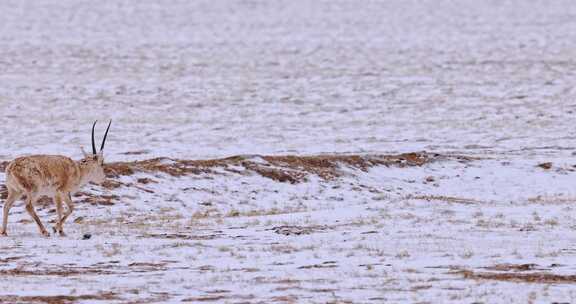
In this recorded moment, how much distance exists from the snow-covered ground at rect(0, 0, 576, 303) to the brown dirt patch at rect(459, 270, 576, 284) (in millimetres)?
Result: 30

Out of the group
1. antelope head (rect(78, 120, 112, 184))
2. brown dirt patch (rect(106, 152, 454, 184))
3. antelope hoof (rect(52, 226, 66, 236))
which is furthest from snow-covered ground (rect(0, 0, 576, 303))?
antelope head (rect(78, 120, 112, 184))

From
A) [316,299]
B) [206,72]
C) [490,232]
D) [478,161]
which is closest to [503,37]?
[206,72]

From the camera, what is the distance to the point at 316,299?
10172 mm

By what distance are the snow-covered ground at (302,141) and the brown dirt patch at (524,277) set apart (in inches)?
1.2

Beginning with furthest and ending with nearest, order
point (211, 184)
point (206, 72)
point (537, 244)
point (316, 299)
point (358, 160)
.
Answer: point (206, 72), point (358, 160), point (211, 184), point (537, 244), point (316, 299)

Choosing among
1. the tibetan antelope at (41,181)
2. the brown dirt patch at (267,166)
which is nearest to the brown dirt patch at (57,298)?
the tibetan antelope at (41,181)

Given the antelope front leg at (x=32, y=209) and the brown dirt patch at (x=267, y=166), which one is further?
the brown dirt patch at (x=267, y=166)

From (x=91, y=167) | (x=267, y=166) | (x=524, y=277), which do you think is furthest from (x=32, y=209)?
(x=267, y=166)

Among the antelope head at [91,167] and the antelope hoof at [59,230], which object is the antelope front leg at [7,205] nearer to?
the antelope hoof at [59,230]

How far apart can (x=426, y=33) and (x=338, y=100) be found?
2270cm

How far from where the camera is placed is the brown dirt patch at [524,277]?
1108 cm

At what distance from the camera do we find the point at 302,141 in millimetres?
29609

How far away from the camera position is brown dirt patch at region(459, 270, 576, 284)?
11.1m

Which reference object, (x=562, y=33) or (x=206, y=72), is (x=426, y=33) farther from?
(x=206, y=72)
